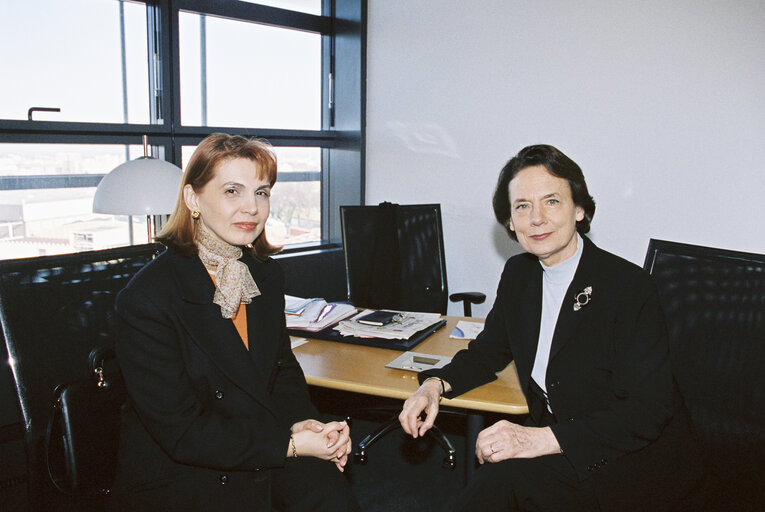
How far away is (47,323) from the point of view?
1.56 metres

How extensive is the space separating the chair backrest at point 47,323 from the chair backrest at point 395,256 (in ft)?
5.27

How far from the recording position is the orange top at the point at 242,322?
1760mm

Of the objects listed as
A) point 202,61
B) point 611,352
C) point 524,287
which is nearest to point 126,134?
point 202,61

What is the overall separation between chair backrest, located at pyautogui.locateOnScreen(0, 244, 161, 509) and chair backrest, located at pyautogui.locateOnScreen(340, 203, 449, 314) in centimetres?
161

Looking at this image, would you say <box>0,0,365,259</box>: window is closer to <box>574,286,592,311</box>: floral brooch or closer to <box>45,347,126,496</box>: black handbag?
<box>45,347,126,496</box>: black handbag

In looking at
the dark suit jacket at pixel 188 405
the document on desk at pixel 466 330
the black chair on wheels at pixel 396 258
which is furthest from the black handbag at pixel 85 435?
the black chair on wheels at pixel 396 258

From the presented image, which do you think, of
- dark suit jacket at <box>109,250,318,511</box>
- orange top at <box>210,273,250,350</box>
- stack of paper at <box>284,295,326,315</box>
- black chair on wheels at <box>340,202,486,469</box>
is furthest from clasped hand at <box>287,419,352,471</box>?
black chair on wheels at <box>340,202,486,469</box>

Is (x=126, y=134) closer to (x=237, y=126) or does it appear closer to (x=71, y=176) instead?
(x=71, y=176)

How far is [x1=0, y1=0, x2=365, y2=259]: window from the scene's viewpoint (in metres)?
2.90

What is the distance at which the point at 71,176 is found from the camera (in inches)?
121

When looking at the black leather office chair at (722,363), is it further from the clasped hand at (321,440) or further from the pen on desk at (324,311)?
the pen on desk at (324,311)

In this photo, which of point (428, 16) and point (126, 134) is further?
point (428, 16)

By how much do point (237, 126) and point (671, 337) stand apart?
9.10ft

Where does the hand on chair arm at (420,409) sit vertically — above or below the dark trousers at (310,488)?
above
